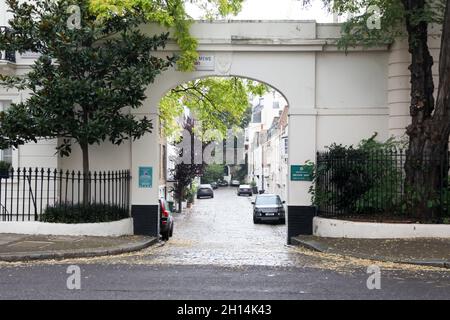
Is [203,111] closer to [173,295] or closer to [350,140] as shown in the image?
[350,140]

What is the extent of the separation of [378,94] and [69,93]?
8315 mm

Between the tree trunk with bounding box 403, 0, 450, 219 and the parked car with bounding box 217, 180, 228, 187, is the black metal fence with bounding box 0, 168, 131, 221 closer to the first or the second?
the tree trunk with bounding box 403, 0, 450, 219

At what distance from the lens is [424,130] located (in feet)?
48.9

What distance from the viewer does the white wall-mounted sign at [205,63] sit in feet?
54.8

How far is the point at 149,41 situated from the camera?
1534 cm

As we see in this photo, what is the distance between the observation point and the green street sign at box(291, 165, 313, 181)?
16508 millimetres

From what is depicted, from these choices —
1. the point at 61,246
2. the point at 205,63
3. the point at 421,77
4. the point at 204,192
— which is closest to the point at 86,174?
the point at 61,246

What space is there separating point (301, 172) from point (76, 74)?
6.48m

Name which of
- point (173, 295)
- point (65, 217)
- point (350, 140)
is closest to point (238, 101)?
point (350, 140)

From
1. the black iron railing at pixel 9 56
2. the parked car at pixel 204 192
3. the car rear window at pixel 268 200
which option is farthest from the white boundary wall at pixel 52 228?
the parked car at pixel 204 192

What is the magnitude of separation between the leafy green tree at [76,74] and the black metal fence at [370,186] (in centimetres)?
506

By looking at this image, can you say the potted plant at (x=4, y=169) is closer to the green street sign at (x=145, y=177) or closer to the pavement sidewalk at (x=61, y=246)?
the pavement sidewalk at (x=61, y=246)

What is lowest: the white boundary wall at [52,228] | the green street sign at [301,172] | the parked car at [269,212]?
the parked car at [269,212]

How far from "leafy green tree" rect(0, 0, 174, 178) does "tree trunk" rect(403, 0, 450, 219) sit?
6.21 metres
